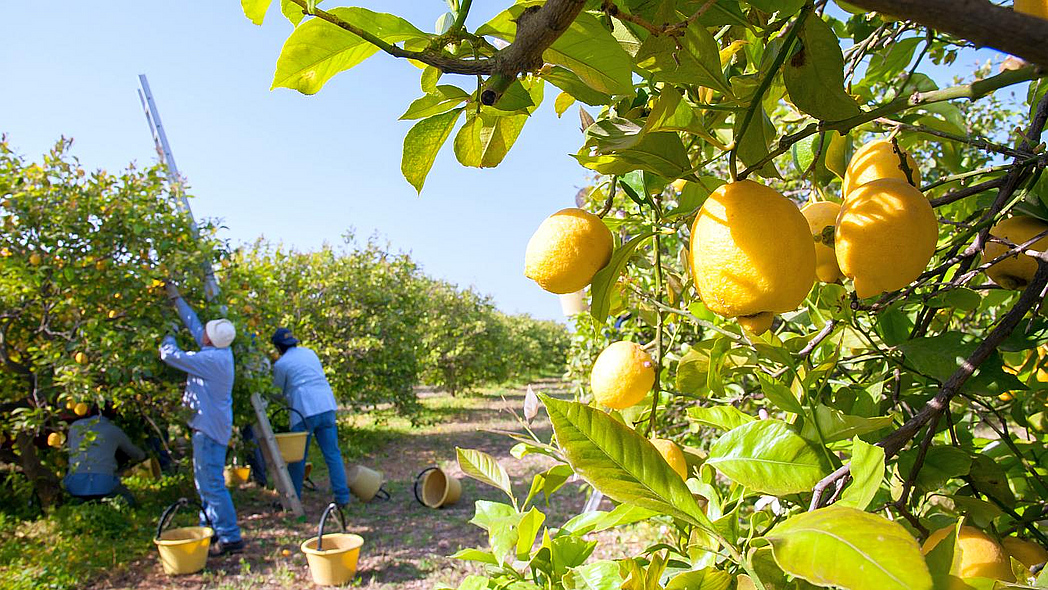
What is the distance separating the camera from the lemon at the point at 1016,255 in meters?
0.72

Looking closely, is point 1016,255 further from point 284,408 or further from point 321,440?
point 284,408

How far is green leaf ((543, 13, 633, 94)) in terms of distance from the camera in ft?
1.49

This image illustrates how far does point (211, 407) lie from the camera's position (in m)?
3.82

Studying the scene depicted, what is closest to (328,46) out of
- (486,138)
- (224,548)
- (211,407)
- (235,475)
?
(486,138)

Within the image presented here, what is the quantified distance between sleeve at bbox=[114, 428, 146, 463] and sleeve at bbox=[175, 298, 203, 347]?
100 cm

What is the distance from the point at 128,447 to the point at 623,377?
15.5ft

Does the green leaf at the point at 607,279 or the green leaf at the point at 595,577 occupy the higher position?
the green leaf at the point at 607,279

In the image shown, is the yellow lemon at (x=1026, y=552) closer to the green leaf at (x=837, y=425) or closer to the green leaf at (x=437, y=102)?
the green leaf at (x=837, y=425)

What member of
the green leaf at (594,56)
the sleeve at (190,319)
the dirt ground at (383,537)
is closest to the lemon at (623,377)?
the green leaf at (594,56)

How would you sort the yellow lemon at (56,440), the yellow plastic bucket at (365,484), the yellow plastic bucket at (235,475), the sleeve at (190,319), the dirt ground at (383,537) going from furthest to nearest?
the yellow plastic bucket at (235,475) < the yellow plastic bucket at (365,484) < the sleeve at (190,319) < the yellow lemon at (56,440) < the dirt ground at (383,537)

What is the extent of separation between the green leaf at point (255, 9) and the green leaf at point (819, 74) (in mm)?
423

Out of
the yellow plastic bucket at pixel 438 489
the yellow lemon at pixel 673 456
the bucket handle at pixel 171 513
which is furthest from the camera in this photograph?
the yellow plastic bucket at pixel 438 489

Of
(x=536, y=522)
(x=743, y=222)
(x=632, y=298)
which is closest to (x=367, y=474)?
(x=632, y=298)

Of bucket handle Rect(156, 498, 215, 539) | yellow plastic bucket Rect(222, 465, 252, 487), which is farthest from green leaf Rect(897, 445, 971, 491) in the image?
yellow plastic bucket Rect(222, 465, 252, 487)
